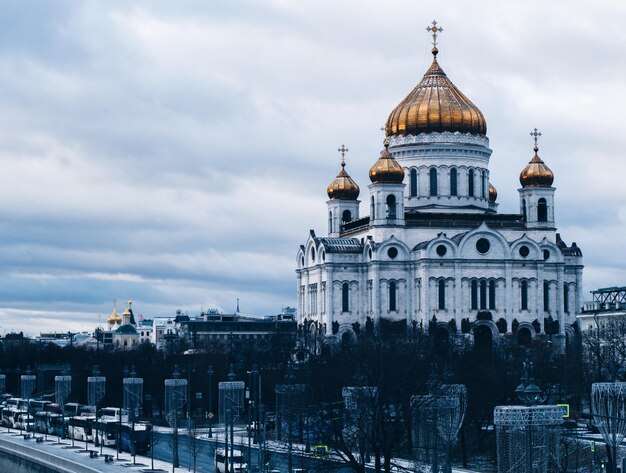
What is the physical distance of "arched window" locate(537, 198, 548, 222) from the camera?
314 ft

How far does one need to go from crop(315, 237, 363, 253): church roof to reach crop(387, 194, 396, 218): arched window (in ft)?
10.2

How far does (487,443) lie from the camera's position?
56.0 meters

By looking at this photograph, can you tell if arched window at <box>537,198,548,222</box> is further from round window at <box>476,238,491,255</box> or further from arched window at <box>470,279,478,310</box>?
arched window at <box>470,279,478,310</box>

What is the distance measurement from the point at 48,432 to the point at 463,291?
110 feet

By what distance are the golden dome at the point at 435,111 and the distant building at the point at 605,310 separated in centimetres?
1447

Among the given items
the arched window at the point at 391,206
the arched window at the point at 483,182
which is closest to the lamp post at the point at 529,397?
the arched window at the point at 391,206

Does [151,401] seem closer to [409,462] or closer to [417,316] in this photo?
[417,316]

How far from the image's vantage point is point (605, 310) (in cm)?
10369

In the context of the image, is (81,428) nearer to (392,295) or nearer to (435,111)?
(392,295)

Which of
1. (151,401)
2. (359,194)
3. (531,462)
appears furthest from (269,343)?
(531,462)

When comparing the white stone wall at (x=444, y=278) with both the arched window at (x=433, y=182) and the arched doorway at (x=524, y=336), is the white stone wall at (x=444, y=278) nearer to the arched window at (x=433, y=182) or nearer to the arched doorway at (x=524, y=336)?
the arched doorway at (x=524, y=336)

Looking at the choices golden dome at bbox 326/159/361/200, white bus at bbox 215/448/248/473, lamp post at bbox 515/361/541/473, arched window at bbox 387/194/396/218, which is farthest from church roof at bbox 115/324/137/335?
lamp post at bbox 515/361/541/473

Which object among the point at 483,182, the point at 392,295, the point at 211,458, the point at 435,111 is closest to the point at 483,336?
the point at 392,295

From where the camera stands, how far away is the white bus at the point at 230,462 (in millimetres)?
45116
